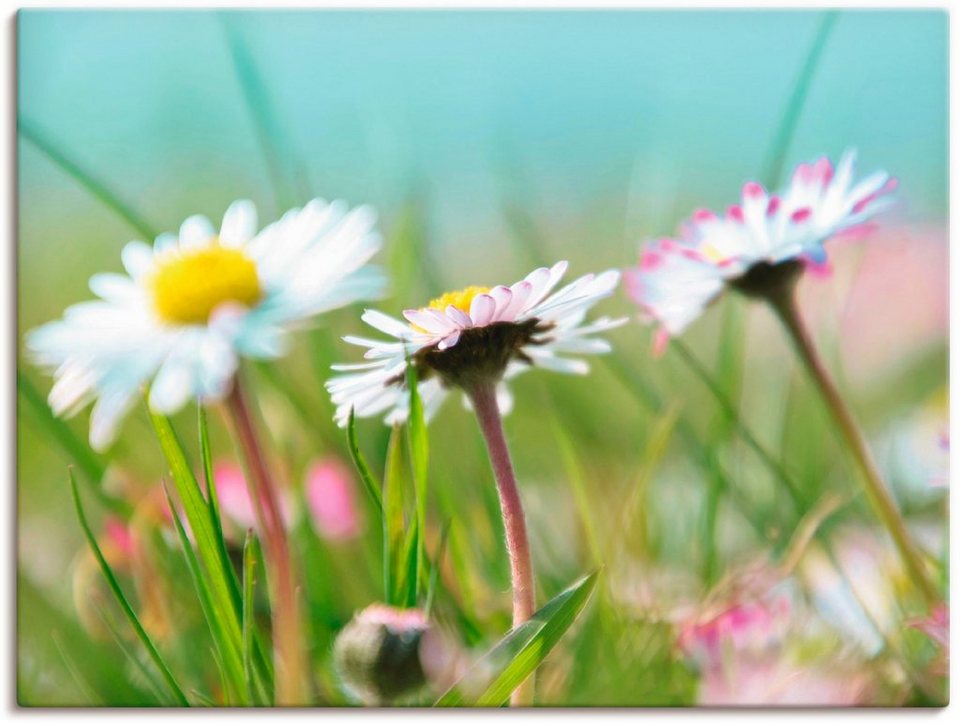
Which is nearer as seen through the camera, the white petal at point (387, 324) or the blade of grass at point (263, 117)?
the white petal at point (387, 324)

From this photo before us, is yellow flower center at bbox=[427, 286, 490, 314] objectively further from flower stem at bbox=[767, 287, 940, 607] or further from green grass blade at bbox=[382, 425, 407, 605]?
flower stem at bbox=[767, 287, 940, 607]

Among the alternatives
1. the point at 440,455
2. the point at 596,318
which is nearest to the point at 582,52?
the point at 596,318

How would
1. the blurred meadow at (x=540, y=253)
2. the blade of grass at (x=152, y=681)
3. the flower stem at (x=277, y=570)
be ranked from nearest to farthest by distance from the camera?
the flower stem at (x=277, y=570), the blade of grass at (x=152, y=681), the blurred meadow at (x=540, y=253)

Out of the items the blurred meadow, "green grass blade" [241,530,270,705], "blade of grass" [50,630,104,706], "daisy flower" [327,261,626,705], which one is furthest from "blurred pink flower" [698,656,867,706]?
"blade of grass" [50,630,104,706]

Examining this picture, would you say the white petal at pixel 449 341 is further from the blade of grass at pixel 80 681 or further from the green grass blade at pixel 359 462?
the blade of grass at pixel 80 681

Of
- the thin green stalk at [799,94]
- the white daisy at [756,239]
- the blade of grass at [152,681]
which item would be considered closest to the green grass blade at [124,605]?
the blade of grass at [152,681]

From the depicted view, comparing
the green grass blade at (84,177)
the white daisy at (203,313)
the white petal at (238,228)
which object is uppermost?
the green grass blade at (84,177)

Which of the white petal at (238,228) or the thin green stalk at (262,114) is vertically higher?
the thin green stalk at (262,114)

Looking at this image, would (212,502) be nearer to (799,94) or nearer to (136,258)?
(136,258)
